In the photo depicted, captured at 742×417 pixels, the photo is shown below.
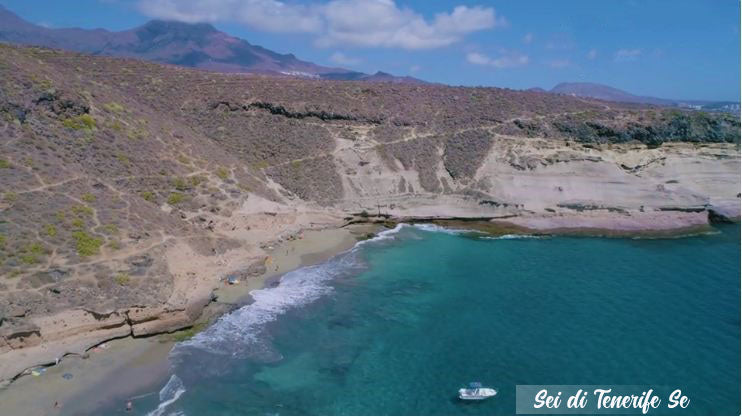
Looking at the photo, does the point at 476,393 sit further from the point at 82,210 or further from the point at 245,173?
the point at 245,173

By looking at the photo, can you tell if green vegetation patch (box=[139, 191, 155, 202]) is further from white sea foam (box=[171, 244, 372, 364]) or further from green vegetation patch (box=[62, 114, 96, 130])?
white sea foam (box=[171, 244, 372, 364])

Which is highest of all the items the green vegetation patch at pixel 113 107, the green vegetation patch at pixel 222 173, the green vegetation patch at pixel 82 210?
the green vegetation patch at pixel 113 107

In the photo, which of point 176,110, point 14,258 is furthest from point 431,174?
point 14,258

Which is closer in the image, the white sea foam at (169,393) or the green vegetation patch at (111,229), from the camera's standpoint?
the white sea foam at (169,393)

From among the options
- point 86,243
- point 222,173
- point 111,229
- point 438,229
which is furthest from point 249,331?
point 438,229

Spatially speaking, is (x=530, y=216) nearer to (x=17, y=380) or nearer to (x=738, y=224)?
(x=738, y=224)

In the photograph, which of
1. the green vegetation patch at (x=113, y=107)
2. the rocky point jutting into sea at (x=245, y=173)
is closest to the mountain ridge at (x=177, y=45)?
the rocky point jutting into sea at (x=245, y=173)

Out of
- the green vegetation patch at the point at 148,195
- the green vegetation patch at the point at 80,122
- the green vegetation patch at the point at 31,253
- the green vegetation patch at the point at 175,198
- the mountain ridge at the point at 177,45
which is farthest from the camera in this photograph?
the mountain ridge at the point at 177,45

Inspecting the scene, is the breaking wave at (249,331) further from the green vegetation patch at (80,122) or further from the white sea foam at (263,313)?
the green vegetation patch at (80,122)
